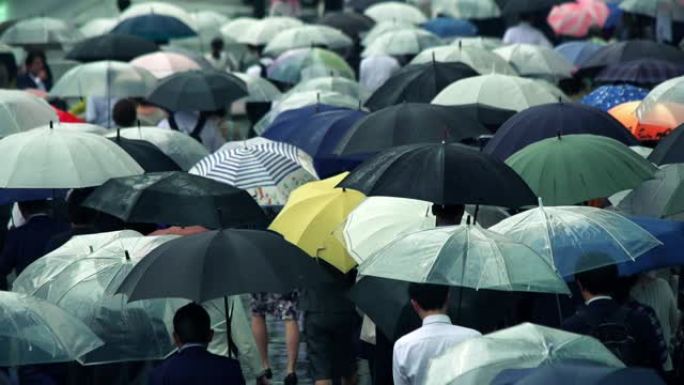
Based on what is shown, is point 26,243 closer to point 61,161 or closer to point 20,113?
point 61,161

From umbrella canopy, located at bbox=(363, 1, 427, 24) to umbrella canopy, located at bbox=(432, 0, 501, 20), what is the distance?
41 centimetres

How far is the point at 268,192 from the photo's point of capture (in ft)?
43.0

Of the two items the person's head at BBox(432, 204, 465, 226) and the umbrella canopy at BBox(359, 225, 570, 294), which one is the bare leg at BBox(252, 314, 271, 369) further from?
the umbrella canopy at BBox(359, 225, 570, 294)

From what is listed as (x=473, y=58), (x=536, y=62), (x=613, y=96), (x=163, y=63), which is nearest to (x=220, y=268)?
(x=613, y=96)

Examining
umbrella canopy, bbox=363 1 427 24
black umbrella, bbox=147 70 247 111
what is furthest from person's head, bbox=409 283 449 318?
umbrella canopy, bbox=363 1 427 24

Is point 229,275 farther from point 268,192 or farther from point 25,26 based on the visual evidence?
point 25,26

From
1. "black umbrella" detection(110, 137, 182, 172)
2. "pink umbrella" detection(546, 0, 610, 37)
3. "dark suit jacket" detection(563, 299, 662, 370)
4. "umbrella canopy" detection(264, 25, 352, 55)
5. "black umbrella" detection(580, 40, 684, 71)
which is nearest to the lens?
"dark suit jacket" detection(563, 299, 662, 370)

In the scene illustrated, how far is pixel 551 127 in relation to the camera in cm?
1248

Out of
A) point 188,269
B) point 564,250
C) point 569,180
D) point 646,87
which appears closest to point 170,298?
point 188,269

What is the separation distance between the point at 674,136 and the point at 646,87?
6186 mm

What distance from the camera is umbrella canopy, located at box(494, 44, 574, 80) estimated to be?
19.1 m

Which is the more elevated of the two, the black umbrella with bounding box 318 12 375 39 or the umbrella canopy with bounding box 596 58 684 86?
the umbrella canopy with bounding box 596 58 684 86

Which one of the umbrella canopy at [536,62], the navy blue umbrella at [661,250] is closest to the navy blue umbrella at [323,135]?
the navy blue umbrella at [661,250]

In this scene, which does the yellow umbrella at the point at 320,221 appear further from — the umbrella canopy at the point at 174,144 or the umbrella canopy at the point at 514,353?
the umbrella canopy at the point at 514,353
